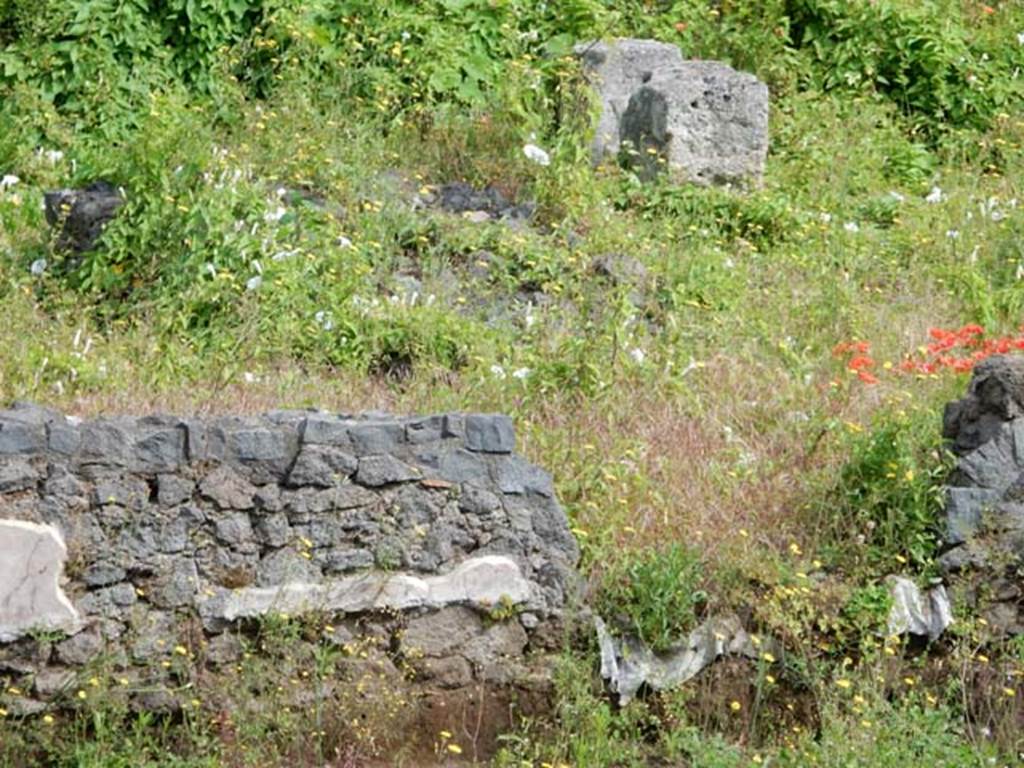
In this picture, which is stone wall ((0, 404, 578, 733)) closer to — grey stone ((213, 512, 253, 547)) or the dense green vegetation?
grey stone ((213, 512, 253, 547))

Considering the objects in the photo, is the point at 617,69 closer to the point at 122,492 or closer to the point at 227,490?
the point at 227,490

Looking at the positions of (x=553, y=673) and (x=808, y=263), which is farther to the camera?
(x=808, y=263)

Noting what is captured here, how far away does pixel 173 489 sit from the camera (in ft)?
23.4

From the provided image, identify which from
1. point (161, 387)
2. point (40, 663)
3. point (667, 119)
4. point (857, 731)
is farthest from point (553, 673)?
point (667, 119)

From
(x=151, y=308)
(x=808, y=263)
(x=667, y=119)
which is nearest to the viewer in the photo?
(x=151, y=308)

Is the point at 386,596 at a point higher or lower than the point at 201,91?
higher

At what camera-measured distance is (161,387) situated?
29.1 ft

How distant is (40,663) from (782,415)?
12.5 ft

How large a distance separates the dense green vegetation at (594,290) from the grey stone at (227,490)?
0.68m

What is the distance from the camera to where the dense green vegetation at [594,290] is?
25.0 ft

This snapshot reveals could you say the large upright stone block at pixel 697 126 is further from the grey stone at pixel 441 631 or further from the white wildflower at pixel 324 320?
the grey stone at pixel 441 631

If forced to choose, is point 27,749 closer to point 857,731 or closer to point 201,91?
point 857,731

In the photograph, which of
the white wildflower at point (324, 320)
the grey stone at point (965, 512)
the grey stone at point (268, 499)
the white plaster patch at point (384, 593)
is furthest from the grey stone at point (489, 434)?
the white wildflower at point (324, 320)

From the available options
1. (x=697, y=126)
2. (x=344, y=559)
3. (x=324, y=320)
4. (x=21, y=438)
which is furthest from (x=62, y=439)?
(x=697, y=126)
